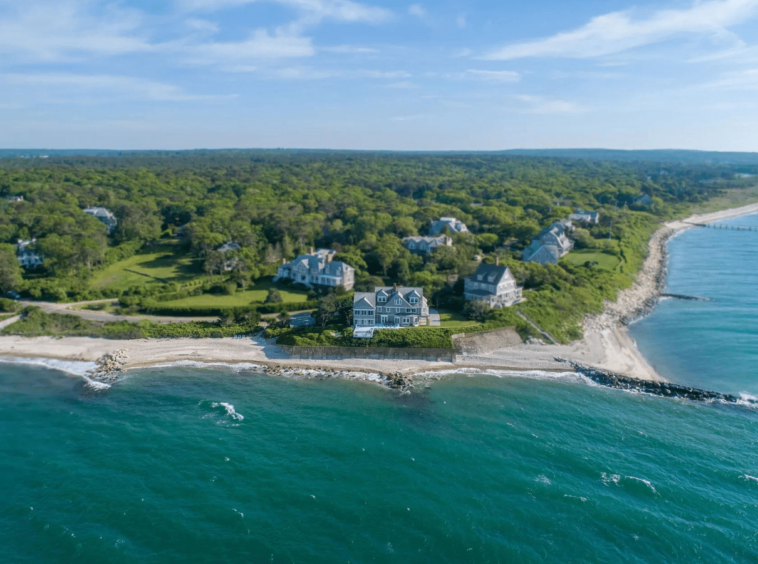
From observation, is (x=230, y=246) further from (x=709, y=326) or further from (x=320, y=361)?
(x=709, y=326)

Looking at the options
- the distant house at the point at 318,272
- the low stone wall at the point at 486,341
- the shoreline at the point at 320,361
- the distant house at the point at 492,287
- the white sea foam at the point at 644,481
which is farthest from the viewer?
the distant house at the point at 318,272

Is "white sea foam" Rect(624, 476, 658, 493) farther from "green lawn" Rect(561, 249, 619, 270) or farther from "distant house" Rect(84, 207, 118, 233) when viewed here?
"distant house" Rect(84, 207, 118, 233)

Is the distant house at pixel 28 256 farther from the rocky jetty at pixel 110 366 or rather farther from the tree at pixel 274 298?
the tree at pixel 274 298

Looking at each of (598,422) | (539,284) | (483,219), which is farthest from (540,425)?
(483,219)

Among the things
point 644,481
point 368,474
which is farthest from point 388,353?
point 644,481

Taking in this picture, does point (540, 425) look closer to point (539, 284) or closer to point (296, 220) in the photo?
point (539, 284)

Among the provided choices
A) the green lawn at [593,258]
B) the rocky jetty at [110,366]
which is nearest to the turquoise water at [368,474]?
the rocky jetty at [110,366]
